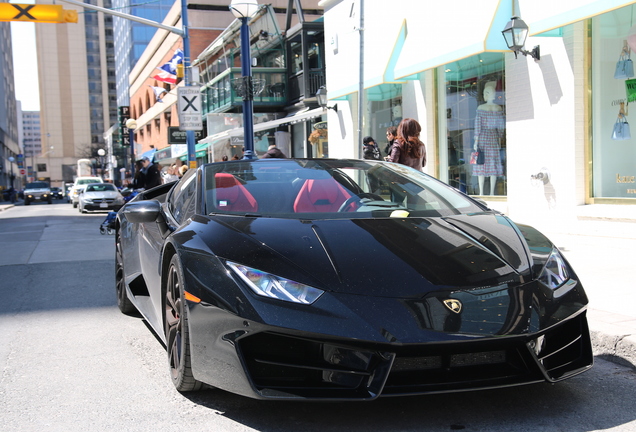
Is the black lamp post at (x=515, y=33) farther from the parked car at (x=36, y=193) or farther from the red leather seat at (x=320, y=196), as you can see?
the parked car at (x=36, y=193)

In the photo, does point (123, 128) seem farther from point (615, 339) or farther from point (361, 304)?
point (361, 304)

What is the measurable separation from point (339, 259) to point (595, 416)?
136 centimetres

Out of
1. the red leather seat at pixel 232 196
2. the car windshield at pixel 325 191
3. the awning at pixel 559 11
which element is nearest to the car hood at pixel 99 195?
the awning at pixel 559 11

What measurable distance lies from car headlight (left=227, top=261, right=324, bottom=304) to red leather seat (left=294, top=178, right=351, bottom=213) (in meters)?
0.92

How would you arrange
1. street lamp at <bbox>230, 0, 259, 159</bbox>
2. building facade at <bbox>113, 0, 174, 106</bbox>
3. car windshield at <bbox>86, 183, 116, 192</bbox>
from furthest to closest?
building facade at <bbox>113, 0, 174, 106</bbox>
car windshield at <bbox>86, 183, 116, 192</bbox>
street lamp at <bbox>230, 0, 259, 159</bbox>

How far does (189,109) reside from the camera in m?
17.7

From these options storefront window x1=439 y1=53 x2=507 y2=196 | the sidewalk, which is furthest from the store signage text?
storefront window x1=439 y1=53 x2=507 y2=196

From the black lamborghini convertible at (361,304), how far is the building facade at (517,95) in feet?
21.3

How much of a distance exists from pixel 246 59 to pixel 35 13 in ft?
Answer: 26.7

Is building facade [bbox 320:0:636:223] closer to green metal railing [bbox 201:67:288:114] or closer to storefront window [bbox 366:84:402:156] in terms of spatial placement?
storefront window [bbox 366:84:402:156]

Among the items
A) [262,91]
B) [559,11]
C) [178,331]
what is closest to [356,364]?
[178,331]

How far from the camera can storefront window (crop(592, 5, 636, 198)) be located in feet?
30.9

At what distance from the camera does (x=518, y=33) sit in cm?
1028

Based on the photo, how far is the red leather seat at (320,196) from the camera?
151 inches
